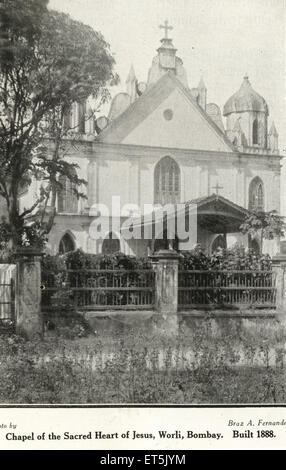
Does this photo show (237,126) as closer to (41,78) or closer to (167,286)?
(41,78)

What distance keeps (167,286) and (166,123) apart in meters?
13.4

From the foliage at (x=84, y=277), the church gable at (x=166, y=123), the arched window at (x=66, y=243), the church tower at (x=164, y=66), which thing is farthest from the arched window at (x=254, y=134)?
the foliage at (x=84, y=277)

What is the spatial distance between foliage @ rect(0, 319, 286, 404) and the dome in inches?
636

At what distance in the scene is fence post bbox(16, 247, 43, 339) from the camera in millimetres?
9914

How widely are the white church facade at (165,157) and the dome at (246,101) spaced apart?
4cm

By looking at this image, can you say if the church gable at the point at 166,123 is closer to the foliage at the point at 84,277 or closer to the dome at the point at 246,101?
the dome at the point at 246,101

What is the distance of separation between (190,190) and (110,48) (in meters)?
11.4

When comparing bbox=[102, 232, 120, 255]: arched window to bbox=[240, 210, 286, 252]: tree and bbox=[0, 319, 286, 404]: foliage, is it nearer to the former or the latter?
bbox=[240, 210, 286, 252]: tree

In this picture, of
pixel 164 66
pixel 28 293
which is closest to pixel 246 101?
pixel 164 66

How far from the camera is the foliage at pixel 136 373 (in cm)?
738

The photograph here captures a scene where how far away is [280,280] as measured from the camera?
1173 cm

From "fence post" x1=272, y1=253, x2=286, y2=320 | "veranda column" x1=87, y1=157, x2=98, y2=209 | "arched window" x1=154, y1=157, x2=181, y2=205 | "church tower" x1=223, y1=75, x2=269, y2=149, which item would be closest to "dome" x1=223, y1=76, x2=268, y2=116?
"church tower" x1=223, y1=75, x2=269, y2=149

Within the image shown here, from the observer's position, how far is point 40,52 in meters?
12.0

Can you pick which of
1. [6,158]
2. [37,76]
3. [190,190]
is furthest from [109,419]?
[190,190]
